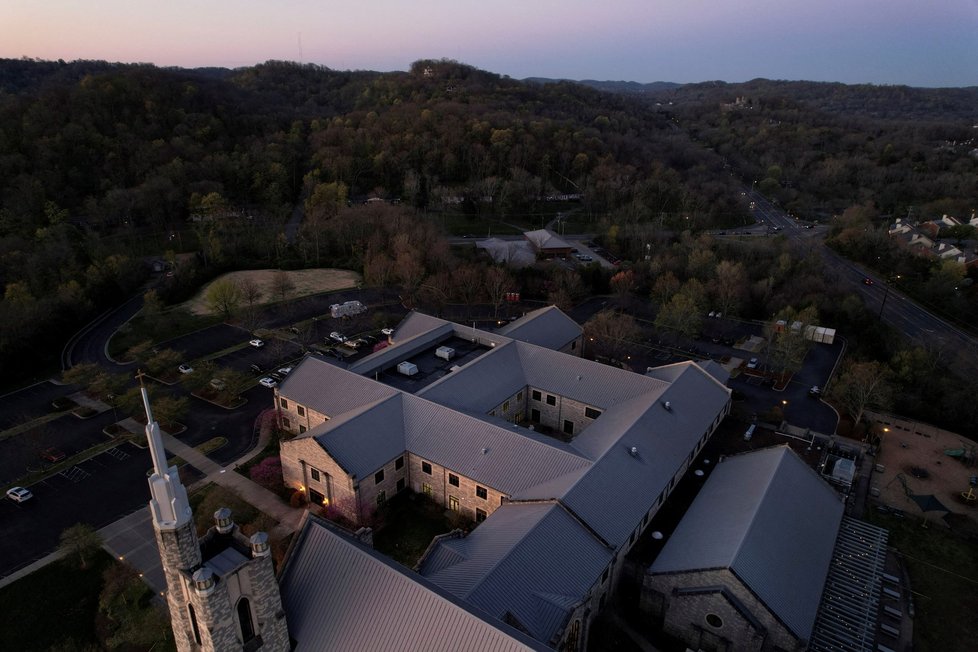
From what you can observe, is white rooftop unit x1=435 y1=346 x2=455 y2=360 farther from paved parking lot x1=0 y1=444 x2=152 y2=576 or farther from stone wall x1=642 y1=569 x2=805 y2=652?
stone wall x1=642 y1=569 x2=805 y2=652

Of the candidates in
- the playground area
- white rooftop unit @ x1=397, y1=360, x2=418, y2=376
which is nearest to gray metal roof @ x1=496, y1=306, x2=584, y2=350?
white rooftop unit @ x1=397, y1=360, x2=418, y2=376

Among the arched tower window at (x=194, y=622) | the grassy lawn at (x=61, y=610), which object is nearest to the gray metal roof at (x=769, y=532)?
the arched tower window at (x=194, y=622)

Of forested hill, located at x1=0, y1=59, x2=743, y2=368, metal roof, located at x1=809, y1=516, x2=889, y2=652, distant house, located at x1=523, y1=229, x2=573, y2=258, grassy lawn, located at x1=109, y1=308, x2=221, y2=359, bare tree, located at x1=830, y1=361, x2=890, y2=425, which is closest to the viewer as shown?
metal roof, located at x1=809, y1=516, x2=889, y2=652

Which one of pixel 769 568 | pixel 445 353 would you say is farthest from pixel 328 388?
pixel 769 568

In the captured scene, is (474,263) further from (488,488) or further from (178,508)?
(178,508)

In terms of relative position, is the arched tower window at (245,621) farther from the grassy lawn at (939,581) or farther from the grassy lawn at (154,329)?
the grassy lawn at (154,329)

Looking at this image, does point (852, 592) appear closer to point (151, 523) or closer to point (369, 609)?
point (369, 609)
